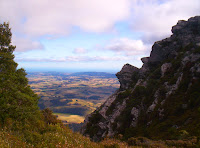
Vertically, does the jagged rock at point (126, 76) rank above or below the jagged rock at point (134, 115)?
above

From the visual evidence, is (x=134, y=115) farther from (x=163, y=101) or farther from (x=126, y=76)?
(x=126, y=76)

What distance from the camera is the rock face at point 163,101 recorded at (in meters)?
21.6

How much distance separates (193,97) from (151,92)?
47.7 feet

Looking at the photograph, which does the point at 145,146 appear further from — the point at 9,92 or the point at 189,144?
the point at 9,92

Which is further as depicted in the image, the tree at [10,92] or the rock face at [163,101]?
the rock face at [163,101]

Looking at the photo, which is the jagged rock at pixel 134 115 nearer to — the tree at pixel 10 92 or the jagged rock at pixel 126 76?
the tree at pixel 10 92

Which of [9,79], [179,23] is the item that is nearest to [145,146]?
[9,79]

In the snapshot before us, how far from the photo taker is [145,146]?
1340cm

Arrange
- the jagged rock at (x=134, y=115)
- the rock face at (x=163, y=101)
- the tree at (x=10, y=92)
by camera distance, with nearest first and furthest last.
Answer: the tree at (x=10, y=92), the rock face at (x=163, y=101), the jagged rock at (x=134, y=115)

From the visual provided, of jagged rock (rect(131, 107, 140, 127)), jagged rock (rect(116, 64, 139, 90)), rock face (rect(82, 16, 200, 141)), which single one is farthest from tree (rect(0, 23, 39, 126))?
jagged rock (rect(116, 64, 139, 90))

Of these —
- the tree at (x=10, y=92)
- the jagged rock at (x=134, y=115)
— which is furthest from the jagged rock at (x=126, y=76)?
the tree at (x=10, y=92)

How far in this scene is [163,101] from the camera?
1146 inches

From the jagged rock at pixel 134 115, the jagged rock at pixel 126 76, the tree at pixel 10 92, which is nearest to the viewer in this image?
the tree at pixel 10 92

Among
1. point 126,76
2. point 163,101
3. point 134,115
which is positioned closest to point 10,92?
point 134,115
